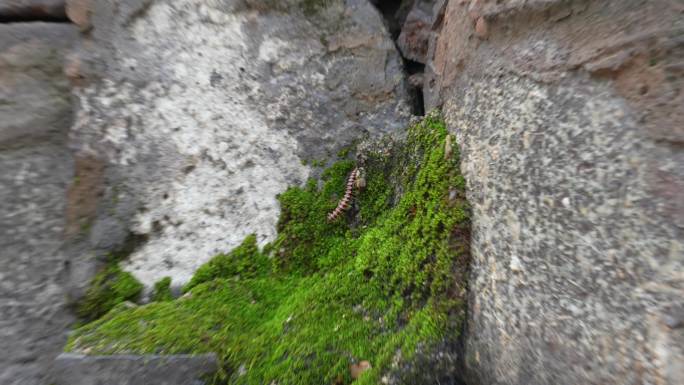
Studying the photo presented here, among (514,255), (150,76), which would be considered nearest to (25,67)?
(150,76)

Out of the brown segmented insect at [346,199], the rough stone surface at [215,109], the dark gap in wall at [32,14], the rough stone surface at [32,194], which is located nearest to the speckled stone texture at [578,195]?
the brown segmented insect at [346,199]

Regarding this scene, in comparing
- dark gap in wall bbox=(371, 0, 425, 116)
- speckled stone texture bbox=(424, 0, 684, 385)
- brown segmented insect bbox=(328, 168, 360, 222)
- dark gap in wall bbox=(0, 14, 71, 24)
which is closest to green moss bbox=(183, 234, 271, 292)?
brown segmented insect bbox=(328, 168, 360, 222)

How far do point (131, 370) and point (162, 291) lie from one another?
0.78 metres

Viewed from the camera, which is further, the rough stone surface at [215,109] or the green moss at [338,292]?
the rough stone surface at [215,109]

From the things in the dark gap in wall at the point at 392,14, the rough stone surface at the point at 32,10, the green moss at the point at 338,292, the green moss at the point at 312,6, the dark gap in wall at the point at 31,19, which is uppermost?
the dark gap in wall at the point at 392,14

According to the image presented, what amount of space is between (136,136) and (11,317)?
5.19 ft

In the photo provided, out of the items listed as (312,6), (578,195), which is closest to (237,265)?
(578,195)

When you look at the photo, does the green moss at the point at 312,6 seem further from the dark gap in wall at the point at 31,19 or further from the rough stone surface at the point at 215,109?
the dark gap in wall at the point at 31,19

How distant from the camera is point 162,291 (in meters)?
2.79

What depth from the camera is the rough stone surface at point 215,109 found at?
2910mm

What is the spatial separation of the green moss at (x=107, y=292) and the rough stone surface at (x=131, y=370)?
58 centimetres

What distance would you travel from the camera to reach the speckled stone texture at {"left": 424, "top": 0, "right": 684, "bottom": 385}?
1.27m

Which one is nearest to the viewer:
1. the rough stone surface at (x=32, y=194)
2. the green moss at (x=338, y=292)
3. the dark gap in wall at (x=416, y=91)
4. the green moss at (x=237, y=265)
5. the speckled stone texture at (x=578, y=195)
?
the speckled stone texture at (x=578, y=195)

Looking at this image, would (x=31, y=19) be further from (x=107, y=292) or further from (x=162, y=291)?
(x=162, y=291)
